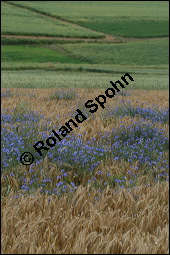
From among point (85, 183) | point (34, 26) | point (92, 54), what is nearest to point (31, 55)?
point (92, 54)

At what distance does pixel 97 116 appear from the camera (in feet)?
23.6

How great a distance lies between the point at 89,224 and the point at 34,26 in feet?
196

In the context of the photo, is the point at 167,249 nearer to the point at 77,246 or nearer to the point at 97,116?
the point at 77,246

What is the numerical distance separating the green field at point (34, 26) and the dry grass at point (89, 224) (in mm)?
52928

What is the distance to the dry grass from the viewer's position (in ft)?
7.93

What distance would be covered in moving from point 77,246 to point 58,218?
0.58m

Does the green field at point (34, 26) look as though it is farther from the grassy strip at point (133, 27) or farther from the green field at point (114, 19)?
the green field at point (114, 19)

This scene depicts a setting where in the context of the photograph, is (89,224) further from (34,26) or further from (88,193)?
(34,26)

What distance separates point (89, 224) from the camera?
2730 millimetres

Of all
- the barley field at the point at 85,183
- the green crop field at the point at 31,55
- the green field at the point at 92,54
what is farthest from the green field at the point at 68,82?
the green crop field at the point at 31,55

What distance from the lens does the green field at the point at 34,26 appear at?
181 feet

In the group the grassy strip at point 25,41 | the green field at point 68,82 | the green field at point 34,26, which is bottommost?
the green field at point 68,82

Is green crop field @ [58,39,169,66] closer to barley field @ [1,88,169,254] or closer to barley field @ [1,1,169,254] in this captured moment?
barley field @ [1,1,169,254]

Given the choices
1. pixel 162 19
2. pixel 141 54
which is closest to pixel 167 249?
pixel 141 54
